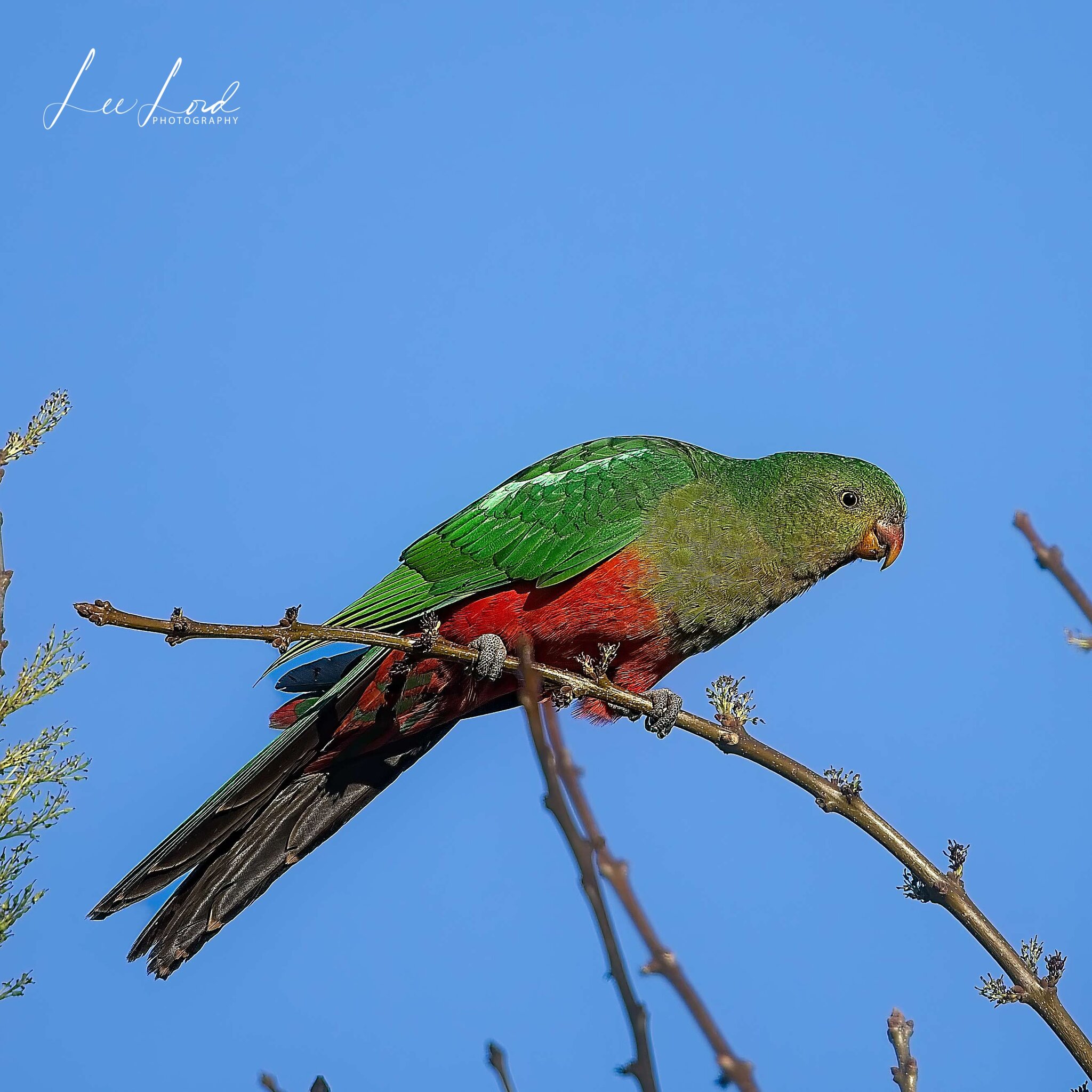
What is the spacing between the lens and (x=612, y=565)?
5816 millimetres

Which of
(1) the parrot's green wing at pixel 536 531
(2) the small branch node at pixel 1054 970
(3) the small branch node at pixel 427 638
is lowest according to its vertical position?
(2) the small branch node at pixel 1054 970

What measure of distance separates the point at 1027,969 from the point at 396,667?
2.59m

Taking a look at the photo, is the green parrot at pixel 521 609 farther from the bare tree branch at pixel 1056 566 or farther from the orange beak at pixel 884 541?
the bare tree branch at pixel 1056 566

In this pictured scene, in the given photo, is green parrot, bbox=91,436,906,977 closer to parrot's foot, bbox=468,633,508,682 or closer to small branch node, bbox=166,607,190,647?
parrot's foot, bbox=468,633,508,682

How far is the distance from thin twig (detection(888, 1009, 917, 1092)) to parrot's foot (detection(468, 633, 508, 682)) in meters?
2.71

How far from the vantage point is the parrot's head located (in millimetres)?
6395

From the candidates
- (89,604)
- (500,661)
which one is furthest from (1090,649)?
(500,661)

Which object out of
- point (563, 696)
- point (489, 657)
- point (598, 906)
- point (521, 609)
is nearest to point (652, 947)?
point (598, 906)

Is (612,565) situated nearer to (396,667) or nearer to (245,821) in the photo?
(396,667)

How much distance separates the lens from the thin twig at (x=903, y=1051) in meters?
2.43

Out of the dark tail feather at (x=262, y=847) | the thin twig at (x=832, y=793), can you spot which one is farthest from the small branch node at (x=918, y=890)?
the dark tail feather at (x=262, y=847)

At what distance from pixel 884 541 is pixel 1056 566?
403 centimetres

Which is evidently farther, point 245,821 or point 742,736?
point 245,821

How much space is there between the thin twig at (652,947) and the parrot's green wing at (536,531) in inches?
146
